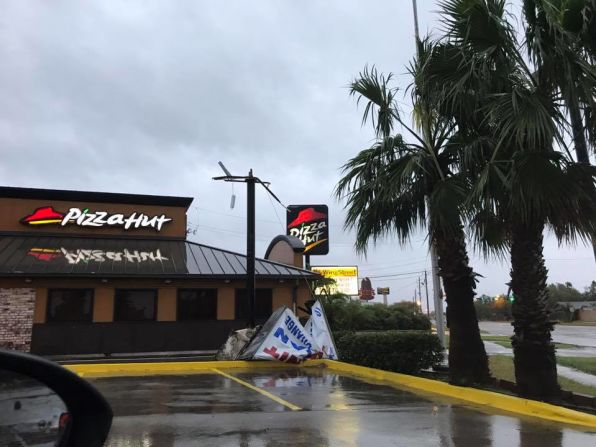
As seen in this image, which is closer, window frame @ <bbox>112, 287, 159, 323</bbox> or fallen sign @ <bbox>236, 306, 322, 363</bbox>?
fallen sign @ <bbox>236, 306, 322, 363</bbox>

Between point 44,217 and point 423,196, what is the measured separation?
52.1 ft

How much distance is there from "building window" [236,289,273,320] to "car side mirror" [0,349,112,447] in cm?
1925

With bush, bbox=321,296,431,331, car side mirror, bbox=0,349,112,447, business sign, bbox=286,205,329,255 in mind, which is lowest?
car side mirror, bbox=0,349,112,447

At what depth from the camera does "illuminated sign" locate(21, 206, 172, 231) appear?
21.6 metres

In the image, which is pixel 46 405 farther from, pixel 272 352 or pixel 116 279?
pixel 116 279

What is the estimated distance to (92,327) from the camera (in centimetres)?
1938

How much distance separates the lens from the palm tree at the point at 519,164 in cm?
885

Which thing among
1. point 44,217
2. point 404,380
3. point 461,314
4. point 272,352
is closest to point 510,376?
point 404,380

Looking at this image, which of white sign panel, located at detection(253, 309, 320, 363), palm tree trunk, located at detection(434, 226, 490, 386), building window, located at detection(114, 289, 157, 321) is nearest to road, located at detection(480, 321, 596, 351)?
white sign panel, located at detection(253, 309, 320, 363)

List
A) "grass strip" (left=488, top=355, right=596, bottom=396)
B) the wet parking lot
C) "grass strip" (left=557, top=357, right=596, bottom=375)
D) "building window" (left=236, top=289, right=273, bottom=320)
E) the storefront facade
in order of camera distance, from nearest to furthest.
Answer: the wet parking lot < "grass strip" (left=488, top=355, right=596, bottom=396) < "grass strip" (left=557, top=357, right=596, bottom=375) < the storefront facade < "building window" (left=236, top=289, right=273, bottom=320)

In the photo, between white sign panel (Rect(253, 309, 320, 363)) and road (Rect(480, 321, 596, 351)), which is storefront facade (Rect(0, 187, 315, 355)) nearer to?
white sign panel (Rect(253, 309, 320, 363))

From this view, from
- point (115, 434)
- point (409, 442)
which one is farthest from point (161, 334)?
point (409, 442)

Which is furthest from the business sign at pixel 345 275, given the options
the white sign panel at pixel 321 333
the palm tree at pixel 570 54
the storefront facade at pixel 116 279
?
the palm tree at pixel 570 54

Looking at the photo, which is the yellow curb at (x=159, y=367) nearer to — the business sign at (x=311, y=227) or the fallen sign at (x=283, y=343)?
the fallen sign at (x=283, y=343)
